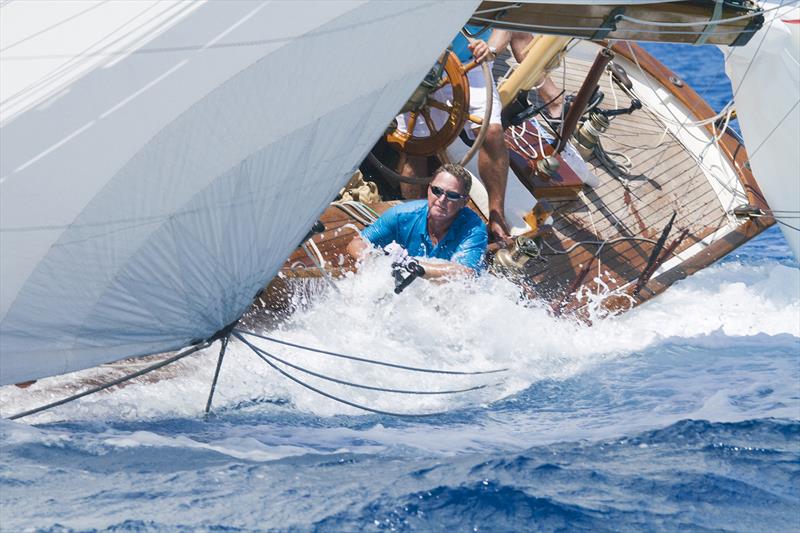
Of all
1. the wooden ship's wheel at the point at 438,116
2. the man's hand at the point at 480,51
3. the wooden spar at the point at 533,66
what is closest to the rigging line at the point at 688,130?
the wooden spar at the point at 533,66

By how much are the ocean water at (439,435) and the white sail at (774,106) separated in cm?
123

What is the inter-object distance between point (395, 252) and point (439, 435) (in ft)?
4.51

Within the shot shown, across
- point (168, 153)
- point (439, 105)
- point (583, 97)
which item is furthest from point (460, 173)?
point (168, 153)

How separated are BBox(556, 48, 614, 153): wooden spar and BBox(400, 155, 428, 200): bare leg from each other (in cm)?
109

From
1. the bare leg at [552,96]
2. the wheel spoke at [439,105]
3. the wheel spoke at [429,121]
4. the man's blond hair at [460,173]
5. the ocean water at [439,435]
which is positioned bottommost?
the ocean water at [439,435]

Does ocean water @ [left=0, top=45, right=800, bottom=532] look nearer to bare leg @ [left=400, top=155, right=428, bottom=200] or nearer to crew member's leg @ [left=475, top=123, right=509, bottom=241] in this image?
crew member's leg @ [left=475, top=123, right=509, bottom=241]

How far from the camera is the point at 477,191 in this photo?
7.03 metres

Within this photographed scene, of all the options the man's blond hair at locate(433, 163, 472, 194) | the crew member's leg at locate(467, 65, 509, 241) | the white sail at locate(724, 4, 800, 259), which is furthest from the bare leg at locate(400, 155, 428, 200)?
the white sail at locate(724, 4, 800, 259)

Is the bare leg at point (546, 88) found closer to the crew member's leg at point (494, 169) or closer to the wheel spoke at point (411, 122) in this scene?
the crew member's leg at point (494, 169)

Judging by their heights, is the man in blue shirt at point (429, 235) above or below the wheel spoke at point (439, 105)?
below

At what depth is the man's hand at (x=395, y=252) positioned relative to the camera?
235 inches

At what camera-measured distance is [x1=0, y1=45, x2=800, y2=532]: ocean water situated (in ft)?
13.0

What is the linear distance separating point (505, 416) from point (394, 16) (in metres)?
2.08

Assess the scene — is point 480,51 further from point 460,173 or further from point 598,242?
point 598,242
